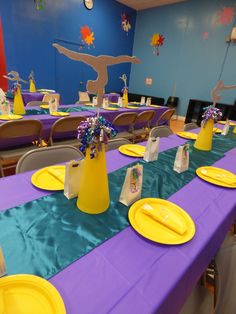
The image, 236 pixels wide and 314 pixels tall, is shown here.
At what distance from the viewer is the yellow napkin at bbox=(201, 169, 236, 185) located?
112 centimetres

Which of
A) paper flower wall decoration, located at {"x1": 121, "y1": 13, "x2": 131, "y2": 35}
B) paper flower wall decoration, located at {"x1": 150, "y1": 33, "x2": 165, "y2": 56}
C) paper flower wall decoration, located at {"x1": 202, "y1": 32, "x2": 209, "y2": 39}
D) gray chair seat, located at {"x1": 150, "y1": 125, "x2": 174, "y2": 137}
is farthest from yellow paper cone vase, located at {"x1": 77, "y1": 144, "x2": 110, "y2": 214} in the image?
paper flower wall decoration, located at {"x1": 121, "y1": 13, "x2": 131, "y2": 35}

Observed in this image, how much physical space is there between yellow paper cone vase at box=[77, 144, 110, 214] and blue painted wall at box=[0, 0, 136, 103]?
506 centimetres

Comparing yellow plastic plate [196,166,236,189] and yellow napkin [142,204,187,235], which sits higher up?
yellow plastic plate [196,166,236,189]

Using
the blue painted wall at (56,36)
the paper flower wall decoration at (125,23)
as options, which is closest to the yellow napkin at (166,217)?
the blue painted wall at (56,36)

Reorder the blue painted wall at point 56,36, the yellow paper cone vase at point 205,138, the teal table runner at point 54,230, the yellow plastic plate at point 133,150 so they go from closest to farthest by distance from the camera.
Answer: the teal table runner at point 54,230 < the yellow plastic plate at point 133,150 < the yellow paper cone vase at point 205,138 < the blue painted wall at point 56,36

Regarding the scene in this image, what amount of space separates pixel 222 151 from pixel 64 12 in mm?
5425

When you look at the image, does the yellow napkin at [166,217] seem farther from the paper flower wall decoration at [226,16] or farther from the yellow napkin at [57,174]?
the paper flower wall decoration at [226,16]

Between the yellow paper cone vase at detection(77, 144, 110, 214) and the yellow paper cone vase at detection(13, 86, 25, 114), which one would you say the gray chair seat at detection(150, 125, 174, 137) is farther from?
the yellow paper cone vase at detection(13, 86, 25, 114)

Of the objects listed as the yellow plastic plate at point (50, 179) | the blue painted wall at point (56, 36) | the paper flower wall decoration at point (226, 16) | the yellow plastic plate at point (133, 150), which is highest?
the paper flower wall decoration at point (226, 16)

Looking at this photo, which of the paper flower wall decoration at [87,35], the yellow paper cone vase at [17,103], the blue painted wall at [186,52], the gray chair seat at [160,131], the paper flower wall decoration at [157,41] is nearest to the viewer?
the gray chair seat at [160,131]

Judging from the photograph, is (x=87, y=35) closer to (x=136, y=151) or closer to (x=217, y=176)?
(x=136, y=151)

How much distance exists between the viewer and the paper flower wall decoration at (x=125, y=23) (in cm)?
639

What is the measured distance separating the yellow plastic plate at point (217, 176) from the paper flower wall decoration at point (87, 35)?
5.77m

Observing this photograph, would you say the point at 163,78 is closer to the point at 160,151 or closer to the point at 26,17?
the point at 26,17
